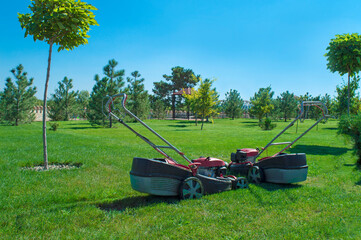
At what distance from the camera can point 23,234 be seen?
134 inches

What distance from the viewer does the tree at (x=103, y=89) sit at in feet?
95.1

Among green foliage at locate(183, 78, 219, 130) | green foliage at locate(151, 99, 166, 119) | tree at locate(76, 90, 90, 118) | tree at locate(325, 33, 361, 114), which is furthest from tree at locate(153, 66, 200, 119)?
tree at locate(325, 33, 361, 114)

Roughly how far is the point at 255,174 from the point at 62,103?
47.7m

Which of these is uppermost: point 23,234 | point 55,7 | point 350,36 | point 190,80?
point 190,80

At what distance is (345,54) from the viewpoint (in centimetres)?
1317

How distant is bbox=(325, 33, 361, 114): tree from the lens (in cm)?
1305

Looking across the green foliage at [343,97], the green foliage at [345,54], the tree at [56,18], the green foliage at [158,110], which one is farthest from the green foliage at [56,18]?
the green foliage at [158,110]

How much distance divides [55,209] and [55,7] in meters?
5.17

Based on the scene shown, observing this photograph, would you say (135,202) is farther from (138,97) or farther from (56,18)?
(138,97)

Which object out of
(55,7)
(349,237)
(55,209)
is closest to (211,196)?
(349,237)

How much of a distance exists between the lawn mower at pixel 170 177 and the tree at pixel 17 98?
32.8m

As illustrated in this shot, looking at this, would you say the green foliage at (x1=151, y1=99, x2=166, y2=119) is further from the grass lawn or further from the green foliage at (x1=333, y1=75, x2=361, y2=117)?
the grass lawn

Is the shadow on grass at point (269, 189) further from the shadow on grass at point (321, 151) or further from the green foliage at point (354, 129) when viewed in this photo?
the shadow on grass at point (321, 151)

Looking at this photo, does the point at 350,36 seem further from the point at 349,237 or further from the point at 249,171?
the point at 349,237
